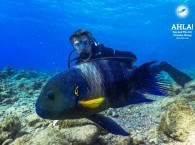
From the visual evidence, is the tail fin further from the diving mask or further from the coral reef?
the diving mask

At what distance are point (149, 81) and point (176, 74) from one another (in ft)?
23.2

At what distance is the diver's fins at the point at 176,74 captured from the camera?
9.12m

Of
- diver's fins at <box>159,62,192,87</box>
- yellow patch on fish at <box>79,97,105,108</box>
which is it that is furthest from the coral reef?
diver's fins at <box>159,62,192,87</box>

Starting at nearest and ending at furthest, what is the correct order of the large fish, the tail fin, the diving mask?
the large fish < the tail fin < the diving mask

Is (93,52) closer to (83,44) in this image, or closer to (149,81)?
(83,44)

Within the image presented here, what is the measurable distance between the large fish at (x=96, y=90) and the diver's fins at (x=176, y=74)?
687 cm

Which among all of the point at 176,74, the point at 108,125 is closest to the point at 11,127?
the point at 108,125

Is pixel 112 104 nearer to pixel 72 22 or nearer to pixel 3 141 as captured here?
pixel 3 141

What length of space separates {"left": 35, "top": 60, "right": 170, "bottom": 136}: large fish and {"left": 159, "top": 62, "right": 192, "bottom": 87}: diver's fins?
6.87 m

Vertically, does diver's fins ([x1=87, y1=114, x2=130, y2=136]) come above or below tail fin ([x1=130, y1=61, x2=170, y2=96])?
below

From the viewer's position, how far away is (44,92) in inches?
88.7

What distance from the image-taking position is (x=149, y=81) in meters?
2.52

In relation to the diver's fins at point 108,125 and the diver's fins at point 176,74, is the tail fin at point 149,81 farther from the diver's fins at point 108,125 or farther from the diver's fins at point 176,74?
the diver's fins at point 176,74

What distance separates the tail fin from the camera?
250 cm
